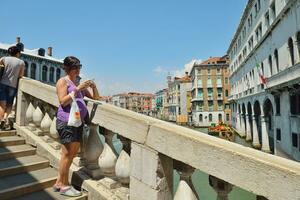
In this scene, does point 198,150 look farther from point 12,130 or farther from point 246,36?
Result: point 246,36

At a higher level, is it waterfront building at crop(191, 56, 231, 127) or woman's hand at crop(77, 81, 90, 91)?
waterfront building at crop(191, 56, 231, 127)

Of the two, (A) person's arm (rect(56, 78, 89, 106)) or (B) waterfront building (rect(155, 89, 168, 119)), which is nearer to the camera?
(A) person's arm (rect(56, 78, 89, 106))

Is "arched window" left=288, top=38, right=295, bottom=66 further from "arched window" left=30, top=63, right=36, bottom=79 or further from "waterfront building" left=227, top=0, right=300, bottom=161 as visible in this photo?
"arched window" left=30, top=63, right=36, bottom=79

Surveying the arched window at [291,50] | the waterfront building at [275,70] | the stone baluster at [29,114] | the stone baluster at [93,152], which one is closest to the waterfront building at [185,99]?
the waterfront building at [275,70]

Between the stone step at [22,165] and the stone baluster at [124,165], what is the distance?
1.42 m

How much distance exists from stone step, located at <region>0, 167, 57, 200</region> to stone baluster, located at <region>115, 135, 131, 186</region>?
1.00 metres

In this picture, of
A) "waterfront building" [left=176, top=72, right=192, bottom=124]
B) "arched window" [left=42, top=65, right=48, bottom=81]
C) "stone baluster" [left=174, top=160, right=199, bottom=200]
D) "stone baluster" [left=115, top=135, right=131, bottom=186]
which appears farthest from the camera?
"waterfront building" [left=176, top=72, right=192, bottom=124]

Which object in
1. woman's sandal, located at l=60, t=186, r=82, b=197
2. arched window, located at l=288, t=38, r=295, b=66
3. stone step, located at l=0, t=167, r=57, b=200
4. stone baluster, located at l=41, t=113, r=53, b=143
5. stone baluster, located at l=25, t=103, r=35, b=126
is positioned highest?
arched window, located at l=288, t=38, r=295, b=66

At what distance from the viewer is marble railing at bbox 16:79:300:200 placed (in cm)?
156

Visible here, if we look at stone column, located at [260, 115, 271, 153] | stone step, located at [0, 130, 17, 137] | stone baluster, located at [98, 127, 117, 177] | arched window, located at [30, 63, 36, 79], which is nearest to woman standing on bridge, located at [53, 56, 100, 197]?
stone baluster, located at [98, 127, 117, 177]

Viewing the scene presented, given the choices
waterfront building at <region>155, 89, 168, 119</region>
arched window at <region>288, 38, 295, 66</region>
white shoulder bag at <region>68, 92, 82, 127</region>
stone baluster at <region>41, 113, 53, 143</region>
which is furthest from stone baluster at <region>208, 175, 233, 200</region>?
waterfront building at <region>155, 89, 168, 119</region>

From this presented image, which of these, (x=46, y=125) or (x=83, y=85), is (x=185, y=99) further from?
(x=83, y=85)

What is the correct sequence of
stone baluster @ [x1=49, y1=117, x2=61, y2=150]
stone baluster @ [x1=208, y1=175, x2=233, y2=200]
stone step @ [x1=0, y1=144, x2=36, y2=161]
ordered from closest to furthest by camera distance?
stone baluster @ [x1=208, y1=175, x2=233, y2=200]
stone step @ [x1=0, y1=144, x2=36, y2=161]
stone baluster @ [x1=49, y1=117, x2=61, y2=150]

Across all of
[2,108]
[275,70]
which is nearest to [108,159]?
[2,108]
